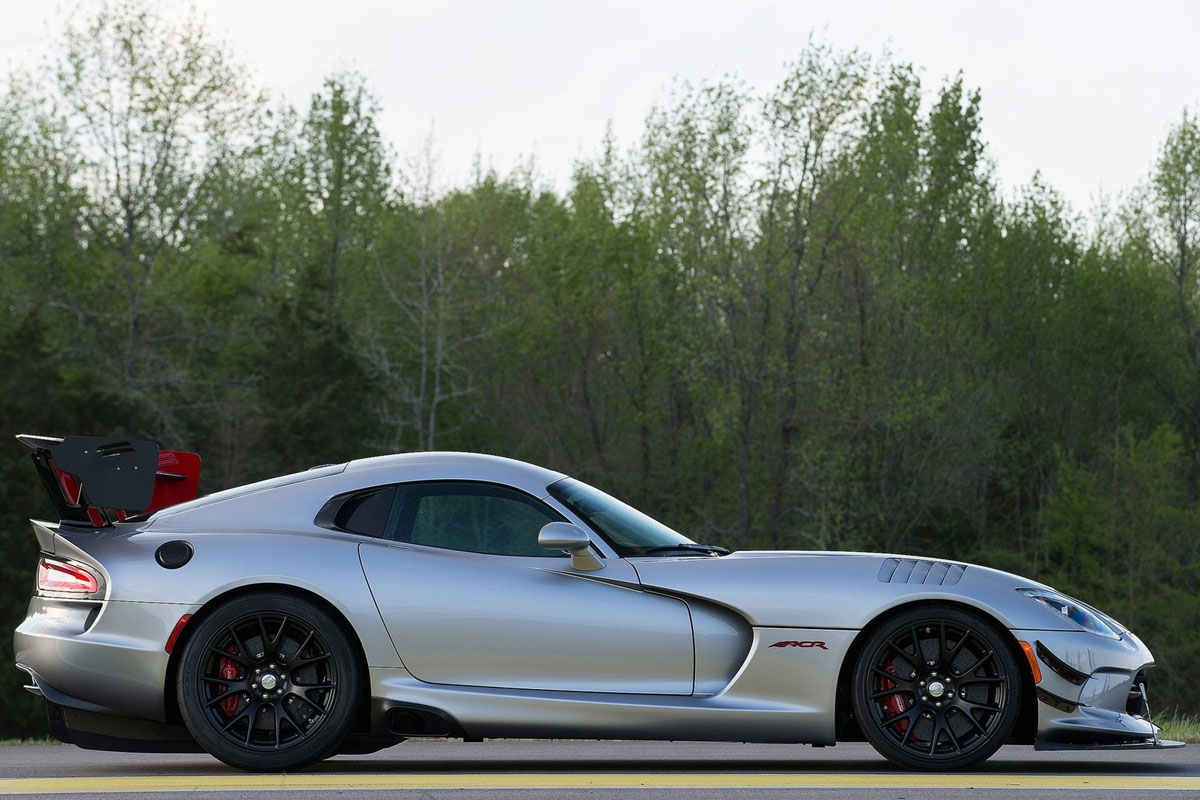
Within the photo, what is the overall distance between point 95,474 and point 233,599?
101 centimetres

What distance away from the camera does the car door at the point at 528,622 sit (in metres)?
6.49

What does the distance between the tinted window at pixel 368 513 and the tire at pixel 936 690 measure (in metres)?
2.21

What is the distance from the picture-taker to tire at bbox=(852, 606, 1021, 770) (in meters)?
6.45

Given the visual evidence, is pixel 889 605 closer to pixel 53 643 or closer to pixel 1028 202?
pixel 53 643

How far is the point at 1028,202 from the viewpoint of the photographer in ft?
179

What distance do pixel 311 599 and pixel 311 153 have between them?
151 feet

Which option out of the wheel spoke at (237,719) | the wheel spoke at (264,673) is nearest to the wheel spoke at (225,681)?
the wheel spoke at (264,673)

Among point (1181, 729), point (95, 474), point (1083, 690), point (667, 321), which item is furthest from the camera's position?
point (667, 321)

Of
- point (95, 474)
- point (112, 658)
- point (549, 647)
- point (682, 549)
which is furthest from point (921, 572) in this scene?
point (95, 474)

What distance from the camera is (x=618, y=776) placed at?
646 centimetres

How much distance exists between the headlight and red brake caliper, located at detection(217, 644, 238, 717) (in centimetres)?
345

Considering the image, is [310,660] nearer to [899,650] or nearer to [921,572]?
[899,650]

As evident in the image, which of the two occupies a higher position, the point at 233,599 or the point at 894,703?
the point at 233,599

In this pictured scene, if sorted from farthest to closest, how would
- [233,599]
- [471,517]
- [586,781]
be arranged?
[471,517] → [233,599] → [586,781]
